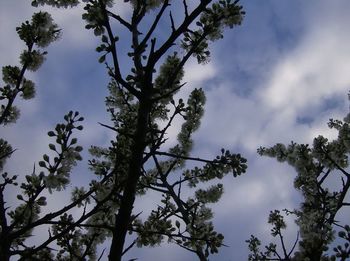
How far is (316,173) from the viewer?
29.4 feet

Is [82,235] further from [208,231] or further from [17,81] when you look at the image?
[17,81]

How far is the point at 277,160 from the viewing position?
10.5 metres

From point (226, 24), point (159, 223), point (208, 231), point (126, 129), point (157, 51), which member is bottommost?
point (208, 231)

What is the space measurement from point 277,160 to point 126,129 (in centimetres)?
629

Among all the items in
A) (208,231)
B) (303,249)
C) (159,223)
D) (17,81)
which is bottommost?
(303,249)

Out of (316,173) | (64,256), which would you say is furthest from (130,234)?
(316,173)

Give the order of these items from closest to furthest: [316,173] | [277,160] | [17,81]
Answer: [17,81], [316,173], [277,160]

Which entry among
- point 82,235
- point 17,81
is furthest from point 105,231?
point 17,81

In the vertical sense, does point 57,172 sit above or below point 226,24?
below

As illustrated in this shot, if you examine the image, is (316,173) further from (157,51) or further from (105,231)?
(157,51)

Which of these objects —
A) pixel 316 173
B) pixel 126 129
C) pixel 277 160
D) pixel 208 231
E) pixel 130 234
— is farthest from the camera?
pixel 277 160

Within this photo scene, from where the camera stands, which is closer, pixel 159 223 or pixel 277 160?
pixel 159 223

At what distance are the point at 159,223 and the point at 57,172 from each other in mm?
1695

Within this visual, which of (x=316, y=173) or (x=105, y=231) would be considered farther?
(x=316, y=173)
